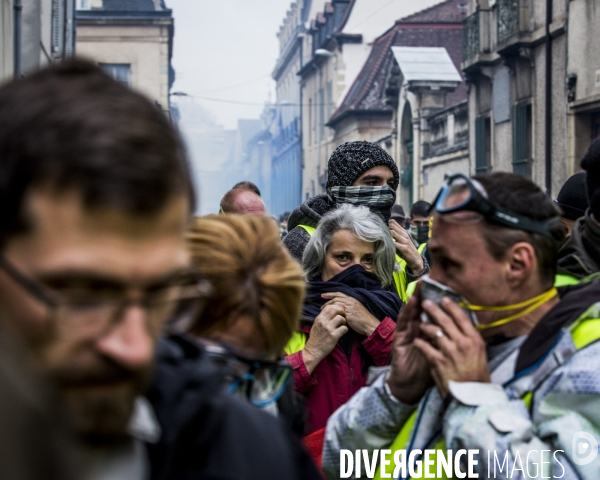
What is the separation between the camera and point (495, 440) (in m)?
2.26

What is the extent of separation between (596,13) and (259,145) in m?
91.3

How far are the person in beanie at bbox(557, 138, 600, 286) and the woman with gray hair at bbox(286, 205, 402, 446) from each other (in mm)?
957

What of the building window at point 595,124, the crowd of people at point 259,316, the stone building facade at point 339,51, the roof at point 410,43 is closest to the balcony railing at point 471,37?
the building window at point 595,124

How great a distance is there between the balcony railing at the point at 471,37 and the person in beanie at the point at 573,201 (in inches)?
793

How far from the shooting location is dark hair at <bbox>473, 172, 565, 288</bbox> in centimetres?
251

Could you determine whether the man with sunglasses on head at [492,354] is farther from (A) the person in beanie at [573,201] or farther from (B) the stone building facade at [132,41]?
(B) the stone building facade at [132,41]

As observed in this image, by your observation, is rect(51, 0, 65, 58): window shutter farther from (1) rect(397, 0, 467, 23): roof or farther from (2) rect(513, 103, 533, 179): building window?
(1) rect(397, 0, 467, 23): roof

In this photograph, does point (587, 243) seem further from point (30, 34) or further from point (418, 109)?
point (418, 109)

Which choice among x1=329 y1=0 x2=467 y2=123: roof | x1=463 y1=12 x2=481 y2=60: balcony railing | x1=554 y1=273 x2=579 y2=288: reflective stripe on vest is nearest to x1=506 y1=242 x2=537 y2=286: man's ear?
x1=554 y1=273 x2=579 y2=288: reflective stripe on vest

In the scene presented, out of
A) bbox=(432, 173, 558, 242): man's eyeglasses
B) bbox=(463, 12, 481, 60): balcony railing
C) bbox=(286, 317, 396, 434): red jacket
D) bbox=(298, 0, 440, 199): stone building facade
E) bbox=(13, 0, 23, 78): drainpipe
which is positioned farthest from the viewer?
bbox=(298, 0, 440, 199): stone building facade

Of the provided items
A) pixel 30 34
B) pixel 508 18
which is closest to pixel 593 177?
pixel 30 34

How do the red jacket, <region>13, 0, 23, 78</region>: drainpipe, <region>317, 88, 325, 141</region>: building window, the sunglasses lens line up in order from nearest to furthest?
the sunglasses lens, the red jacket, <region>13, 0, 23, 78</region>: drainpipe, <region>317, 88, 325, 141</region>: building window

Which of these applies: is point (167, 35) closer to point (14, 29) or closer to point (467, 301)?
point (14, 29)

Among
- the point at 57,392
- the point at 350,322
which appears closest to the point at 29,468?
the point at 57,392
